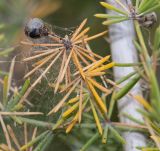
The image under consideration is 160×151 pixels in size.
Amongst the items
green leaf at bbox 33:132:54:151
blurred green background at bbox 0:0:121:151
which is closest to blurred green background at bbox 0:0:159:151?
blurred green background at bbox 0:0:121:151

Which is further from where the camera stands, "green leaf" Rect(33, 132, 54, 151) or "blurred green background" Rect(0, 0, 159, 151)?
"blurred green background" Rect(0, 0, 159, 151)

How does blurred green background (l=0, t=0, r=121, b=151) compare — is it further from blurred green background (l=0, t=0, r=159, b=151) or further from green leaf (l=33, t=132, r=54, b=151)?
green leaf (l=33, t=132, r=54, b=151)

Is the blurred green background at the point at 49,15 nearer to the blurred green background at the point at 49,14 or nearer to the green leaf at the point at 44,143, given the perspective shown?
the blurred green background at the point at 49,14

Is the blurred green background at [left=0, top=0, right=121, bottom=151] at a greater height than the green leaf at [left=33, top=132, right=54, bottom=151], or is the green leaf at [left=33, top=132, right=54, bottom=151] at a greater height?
the blurred green background at [left=0, top=0, right=121, bottom=151]

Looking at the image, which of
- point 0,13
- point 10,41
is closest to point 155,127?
point 10,41

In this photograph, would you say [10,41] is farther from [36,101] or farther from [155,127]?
[155,127]

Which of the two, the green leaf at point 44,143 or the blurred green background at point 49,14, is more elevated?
the blurred green background at point 49,14

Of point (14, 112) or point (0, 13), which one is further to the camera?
point (0, 13)

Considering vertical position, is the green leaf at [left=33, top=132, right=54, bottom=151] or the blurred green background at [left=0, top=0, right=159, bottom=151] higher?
the blurred green background at [left=0, top=0, right=159, bottom=151]

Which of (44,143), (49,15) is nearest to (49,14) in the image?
(49,15)

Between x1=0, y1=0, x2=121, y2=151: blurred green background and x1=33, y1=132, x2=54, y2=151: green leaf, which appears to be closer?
x1=33, y1=132, x2=54, y2=151: green leaf

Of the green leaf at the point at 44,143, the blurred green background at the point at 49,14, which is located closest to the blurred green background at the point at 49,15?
the blurred green background at the point at 49,14
